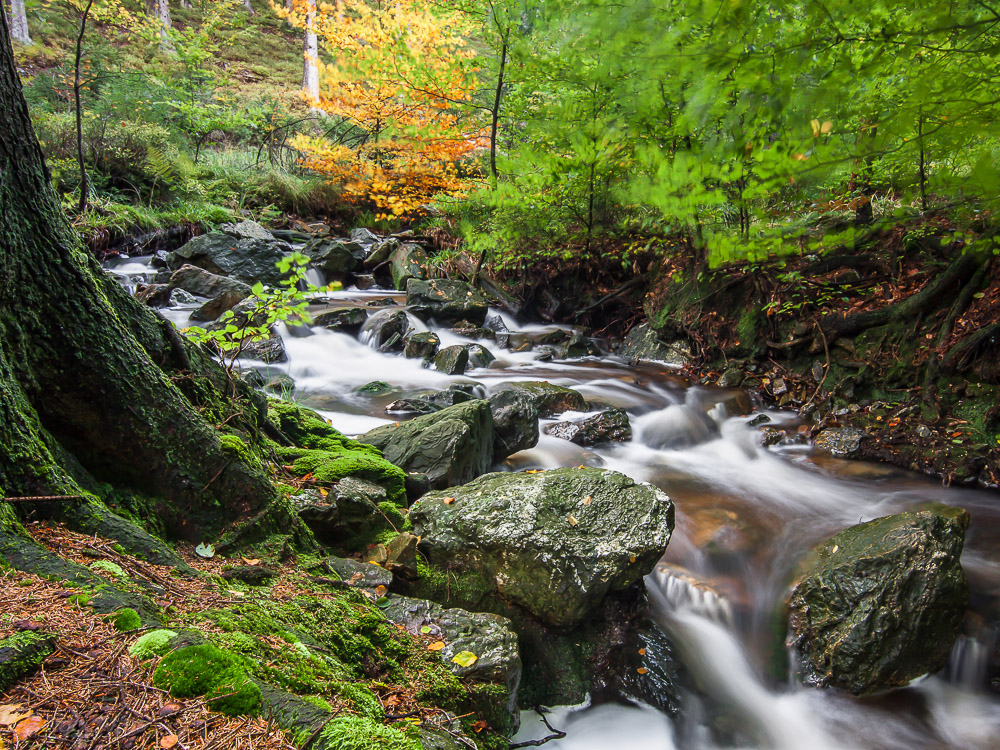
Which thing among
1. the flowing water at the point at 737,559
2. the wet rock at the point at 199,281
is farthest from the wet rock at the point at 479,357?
the wet rock at the point at 199,281

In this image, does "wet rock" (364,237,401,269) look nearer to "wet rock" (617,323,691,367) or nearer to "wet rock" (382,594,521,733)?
"wet rock" (617,323,691,367)

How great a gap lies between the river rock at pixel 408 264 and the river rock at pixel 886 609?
10614 millimetres

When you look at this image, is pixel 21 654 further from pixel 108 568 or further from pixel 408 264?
pixel 408 264

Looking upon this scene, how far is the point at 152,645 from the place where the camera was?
1469 mm

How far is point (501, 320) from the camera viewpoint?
36.9 feet

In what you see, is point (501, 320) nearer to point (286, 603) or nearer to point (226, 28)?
point (286, 603)

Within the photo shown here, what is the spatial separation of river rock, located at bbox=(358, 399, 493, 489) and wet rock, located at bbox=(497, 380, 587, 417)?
1900mm

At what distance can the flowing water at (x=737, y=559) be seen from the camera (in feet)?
10.8

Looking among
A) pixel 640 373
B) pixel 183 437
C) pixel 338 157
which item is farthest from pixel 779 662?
pixel 338 157

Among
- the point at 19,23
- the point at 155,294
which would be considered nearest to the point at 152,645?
the point at 155,294

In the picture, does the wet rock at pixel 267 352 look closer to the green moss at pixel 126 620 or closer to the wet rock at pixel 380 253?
the wet rock at pixel 380 253

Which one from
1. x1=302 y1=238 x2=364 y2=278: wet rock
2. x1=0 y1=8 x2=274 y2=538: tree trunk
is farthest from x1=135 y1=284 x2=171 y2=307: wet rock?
x1=0 y1=8 x2=274 y2=538: tree trunk

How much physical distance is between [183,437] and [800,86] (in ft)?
11.4

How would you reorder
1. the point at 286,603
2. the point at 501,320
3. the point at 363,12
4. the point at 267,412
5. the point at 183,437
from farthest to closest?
the point at 363,12 < the point at 501,320 < the point at 267,412 < the point at 183,437 < the point at 286,603
